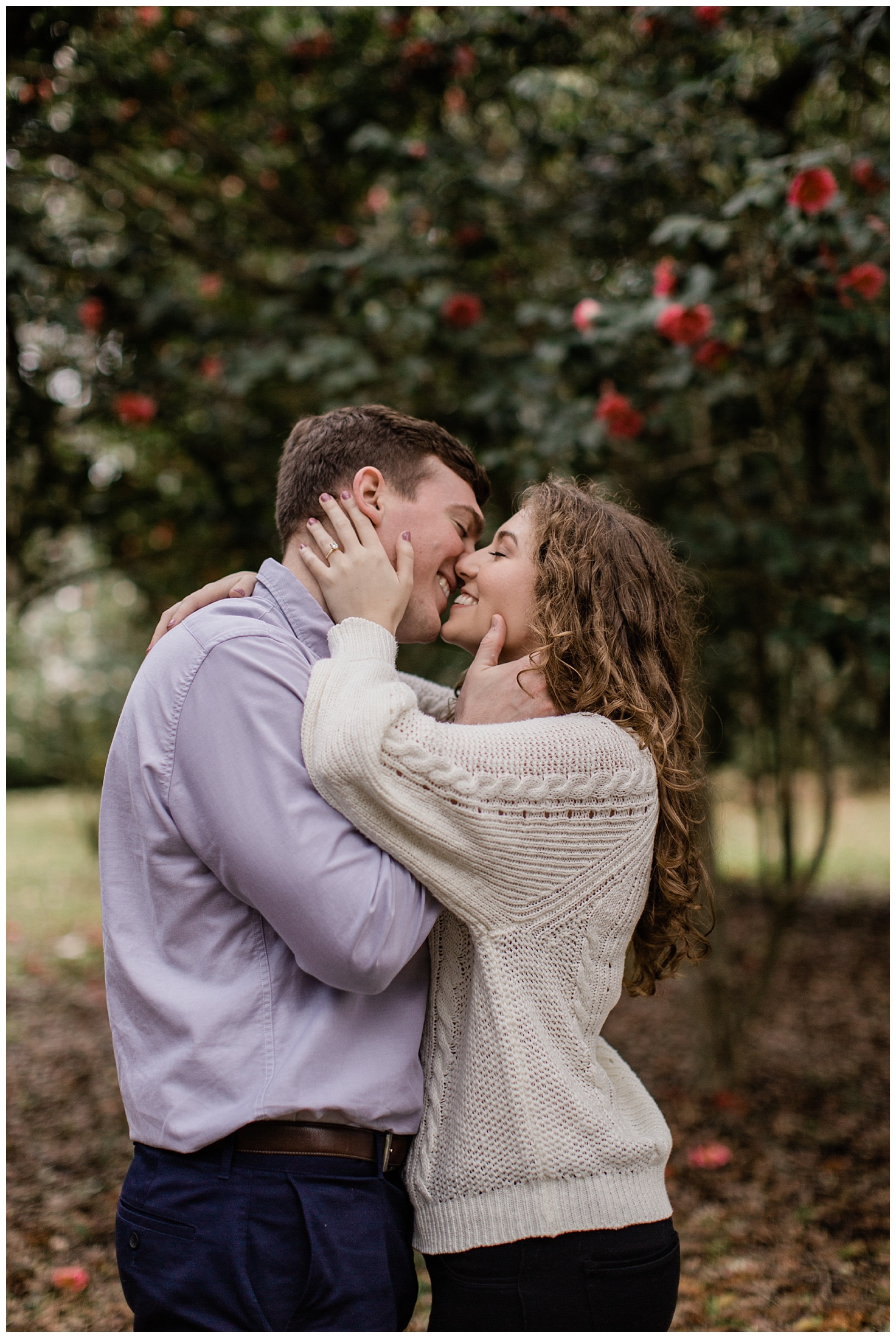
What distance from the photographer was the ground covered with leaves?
3510 millimetres

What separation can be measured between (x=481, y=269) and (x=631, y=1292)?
4.17 meters

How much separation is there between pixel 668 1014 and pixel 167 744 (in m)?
6.35

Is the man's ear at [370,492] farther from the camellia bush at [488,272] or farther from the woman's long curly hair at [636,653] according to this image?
the camellia bush at [488,272]

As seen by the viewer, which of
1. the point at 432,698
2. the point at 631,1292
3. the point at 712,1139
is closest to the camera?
the point at 631,1292

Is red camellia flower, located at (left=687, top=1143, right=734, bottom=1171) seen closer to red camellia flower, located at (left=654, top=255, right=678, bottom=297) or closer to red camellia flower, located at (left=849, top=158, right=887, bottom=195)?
red camellia flower, located at (left=654, top=255, right=678, bottom=297)

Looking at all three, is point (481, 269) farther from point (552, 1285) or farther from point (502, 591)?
point (552, 1285)

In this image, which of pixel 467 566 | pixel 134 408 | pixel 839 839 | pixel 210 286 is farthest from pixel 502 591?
pixel 839 839

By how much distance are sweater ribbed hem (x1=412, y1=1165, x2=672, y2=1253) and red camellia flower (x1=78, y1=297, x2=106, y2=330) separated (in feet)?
12.9

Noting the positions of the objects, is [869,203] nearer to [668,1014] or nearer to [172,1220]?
[172,1220]

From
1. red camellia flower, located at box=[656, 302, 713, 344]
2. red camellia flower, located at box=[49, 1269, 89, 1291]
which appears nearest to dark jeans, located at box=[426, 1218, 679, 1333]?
red camellia flower, located at box=[49, 1269, 89, 1291]

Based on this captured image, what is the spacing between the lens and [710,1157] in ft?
14.8

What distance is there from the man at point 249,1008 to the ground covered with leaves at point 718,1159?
235 centimetres

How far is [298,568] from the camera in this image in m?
1.82

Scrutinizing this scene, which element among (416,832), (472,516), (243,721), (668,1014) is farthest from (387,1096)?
(668,1014)
